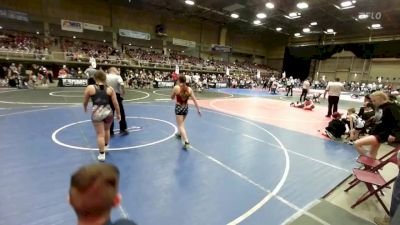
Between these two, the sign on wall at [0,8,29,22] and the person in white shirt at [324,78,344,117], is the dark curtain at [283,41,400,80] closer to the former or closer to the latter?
the person in white shirt at [324,78,344,117]

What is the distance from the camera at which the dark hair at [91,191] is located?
100 centimetres

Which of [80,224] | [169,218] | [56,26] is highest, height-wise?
[56,26]

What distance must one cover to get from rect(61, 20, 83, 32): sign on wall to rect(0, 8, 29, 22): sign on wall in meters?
3.22

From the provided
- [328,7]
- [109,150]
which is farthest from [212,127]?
[328,7]

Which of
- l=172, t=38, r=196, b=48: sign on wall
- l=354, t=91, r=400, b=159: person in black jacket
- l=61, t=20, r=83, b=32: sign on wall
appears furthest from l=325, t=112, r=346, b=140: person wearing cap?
l=172, t=38, r=196, b=48: sign on wall

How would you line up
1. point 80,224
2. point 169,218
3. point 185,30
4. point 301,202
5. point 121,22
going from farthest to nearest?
point 185,30
point 121,22
point 301,202
point 169,218
point 80,224

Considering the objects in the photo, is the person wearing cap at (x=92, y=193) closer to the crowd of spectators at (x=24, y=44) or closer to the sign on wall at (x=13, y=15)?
the crowd of spectators at (x=24, y=44)

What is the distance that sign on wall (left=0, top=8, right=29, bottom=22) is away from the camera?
72.0 feet

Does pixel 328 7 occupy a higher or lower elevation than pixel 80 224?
higher

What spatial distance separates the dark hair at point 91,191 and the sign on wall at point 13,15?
28.8m

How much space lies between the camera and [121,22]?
31328mm

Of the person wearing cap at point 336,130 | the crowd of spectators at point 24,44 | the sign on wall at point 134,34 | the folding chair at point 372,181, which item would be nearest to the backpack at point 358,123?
the person wearing cap at point 336,130

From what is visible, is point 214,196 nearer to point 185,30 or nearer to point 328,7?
point 328,7

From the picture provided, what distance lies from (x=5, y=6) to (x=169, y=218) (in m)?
30.1
